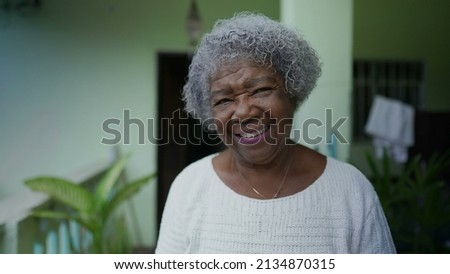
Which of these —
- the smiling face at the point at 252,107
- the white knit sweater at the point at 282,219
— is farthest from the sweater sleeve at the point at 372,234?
the smiling face at the point at 252,107

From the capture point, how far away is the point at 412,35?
3.45m

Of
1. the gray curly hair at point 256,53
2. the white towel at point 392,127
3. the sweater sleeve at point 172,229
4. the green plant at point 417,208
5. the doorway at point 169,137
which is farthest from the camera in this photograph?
the white towel at point 392,127

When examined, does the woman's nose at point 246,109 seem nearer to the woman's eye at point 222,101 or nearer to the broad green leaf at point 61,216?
the woman's eye at point 222,101

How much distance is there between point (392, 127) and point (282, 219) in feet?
8.60

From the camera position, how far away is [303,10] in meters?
1.95

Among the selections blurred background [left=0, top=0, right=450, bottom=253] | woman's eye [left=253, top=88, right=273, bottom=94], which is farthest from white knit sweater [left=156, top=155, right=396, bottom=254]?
blurred background [left=0, top=0, right=450, bottom=253]

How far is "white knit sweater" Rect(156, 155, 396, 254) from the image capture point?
1273mm

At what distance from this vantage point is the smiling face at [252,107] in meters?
1.26

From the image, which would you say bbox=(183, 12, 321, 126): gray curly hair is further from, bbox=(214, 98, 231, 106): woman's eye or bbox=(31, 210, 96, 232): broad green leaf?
bbox=(31, 210, 96, 232): broad green leaf

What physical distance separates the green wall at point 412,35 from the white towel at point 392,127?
15.5 inches

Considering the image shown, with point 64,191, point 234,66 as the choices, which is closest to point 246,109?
point 234,66

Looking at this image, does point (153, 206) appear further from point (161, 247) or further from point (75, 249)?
point (161, 247)

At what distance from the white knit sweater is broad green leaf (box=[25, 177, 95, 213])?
91cm
